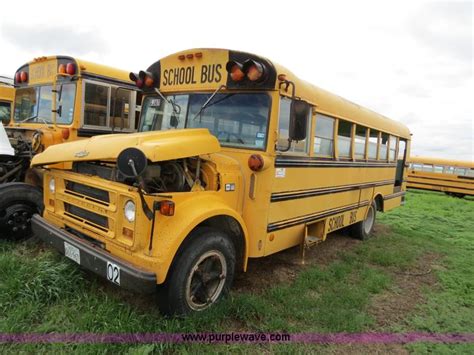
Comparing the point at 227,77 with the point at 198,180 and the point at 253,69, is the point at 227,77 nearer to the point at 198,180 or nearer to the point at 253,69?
the point at 253,69

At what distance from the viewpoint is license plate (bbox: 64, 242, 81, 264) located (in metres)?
2.90

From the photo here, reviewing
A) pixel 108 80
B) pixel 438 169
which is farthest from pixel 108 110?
pixel 438 169

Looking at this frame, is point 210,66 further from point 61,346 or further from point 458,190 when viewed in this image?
point 458,190

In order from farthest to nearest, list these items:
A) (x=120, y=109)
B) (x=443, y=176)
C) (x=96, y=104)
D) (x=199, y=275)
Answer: (x=443, y=176) < (x=120, y=109) < (x=96, y=104) < (x=199, y=275)

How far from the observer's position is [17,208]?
409cm

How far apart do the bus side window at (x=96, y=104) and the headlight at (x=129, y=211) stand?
3.23m

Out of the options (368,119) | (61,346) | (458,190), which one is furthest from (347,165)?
(458,190)

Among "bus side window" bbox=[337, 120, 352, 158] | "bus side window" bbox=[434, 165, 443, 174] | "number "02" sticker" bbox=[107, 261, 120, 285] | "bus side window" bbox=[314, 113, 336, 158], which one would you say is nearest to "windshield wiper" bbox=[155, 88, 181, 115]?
"bus side window" bbox=[314, 113, 336, 158]

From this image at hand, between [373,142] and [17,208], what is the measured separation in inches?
216

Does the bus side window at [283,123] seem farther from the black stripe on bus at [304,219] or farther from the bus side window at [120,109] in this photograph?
the bus side window at [120,109]

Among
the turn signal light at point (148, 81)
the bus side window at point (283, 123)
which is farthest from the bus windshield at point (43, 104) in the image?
the bus side window at point (283, 123)

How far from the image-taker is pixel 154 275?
2.52 meters

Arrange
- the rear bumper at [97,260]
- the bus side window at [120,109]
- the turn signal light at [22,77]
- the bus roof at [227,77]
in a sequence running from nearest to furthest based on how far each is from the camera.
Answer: the rear bumper at [97,260], the bus roof at [227,77], the bus side window at [120,109], the turn signal light at [22,77]

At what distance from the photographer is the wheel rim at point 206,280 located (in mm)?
2923
